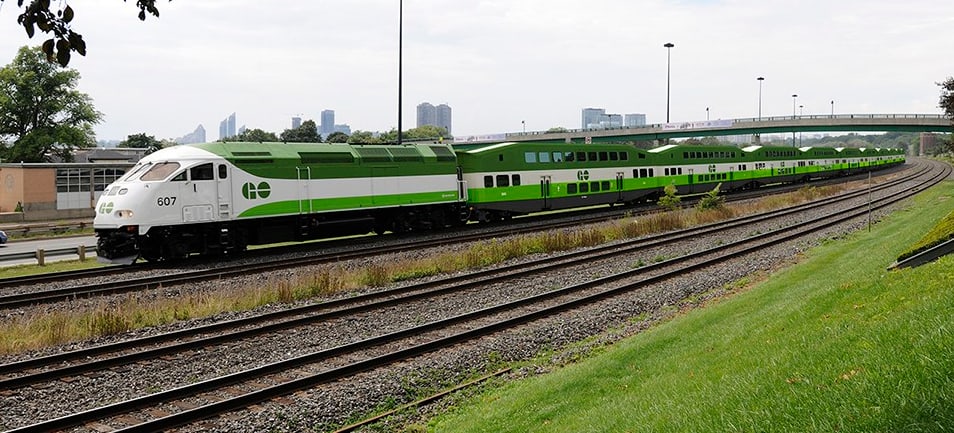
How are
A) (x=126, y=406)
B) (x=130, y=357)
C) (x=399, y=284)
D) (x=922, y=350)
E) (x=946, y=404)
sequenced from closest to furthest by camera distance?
(x=946, y=404), (x=922, y=350), (x=126, y=406), (x=130, y=357), (x=399, y=284)

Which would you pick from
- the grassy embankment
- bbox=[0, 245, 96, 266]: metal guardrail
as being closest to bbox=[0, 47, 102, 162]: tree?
bbox=[0, 245, 96, 266]: metal guardrail

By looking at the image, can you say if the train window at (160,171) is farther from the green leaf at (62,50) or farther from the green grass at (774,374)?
the green leaf at (62,50)

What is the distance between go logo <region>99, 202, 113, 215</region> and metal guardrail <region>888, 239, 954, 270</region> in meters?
20.9

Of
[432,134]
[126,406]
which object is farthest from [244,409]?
[432,134]

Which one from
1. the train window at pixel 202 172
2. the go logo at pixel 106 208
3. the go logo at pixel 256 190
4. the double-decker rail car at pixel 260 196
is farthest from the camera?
the go logo at pixel 256 190

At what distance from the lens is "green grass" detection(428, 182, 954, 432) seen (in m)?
5.64

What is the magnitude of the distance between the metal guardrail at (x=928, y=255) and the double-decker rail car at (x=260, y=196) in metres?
19.1

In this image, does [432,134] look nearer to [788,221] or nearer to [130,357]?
[788,221]

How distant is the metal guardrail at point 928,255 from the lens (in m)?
12.1

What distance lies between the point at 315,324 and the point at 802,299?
30.5ft

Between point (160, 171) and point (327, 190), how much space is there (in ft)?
19.5

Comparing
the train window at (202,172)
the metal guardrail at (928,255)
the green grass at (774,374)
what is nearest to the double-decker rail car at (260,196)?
the train window at (202,172)

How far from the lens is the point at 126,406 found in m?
9.75

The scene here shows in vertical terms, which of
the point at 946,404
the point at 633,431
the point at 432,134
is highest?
the point at 432,134
